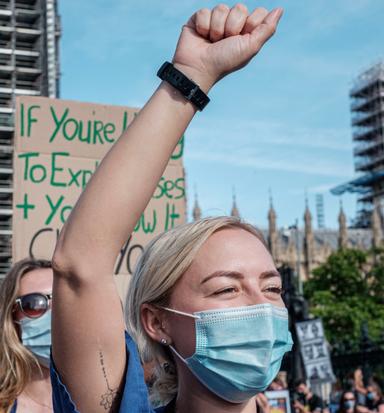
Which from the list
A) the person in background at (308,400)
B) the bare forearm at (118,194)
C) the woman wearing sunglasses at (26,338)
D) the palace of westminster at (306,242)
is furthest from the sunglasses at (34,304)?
the palace of westminster at (306,242)

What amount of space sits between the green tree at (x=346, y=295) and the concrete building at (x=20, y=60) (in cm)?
1697

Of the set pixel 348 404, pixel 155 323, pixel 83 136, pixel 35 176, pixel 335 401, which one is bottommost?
pixel 335 401

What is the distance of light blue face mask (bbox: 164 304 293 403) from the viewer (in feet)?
5.65

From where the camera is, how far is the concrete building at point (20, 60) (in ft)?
135

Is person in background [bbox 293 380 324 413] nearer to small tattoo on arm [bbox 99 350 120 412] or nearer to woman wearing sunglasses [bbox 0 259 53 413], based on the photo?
woman wearing sunglasses [bbox 0 259 53 413]

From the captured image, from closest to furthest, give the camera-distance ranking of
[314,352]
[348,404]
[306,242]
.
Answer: [348,404]
[314,352]
[306,242]

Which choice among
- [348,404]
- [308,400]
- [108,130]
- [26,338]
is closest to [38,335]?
[26,338]

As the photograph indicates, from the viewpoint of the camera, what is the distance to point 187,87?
155cm

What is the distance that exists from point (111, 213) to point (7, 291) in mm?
1835

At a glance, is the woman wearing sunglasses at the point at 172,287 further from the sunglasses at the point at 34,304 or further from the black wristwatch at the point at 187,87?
the sunglasses at the point at 34,304

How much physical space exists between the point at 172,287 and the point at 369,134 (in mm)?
87903

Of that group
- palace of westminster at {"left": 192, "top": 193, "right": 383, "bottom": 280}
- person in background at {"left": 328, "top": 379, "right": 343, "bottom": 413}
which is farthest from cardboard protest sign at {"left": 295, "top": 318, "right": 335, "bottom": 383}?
palace of westminster at {"left": 192, "top": 193, "right": 383, "bottom": 280}

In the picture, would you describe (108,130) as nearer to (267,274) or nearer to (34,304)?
(34,304)

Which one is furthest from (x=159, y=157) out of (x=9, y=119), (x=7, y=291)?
(x=9, y=119)
